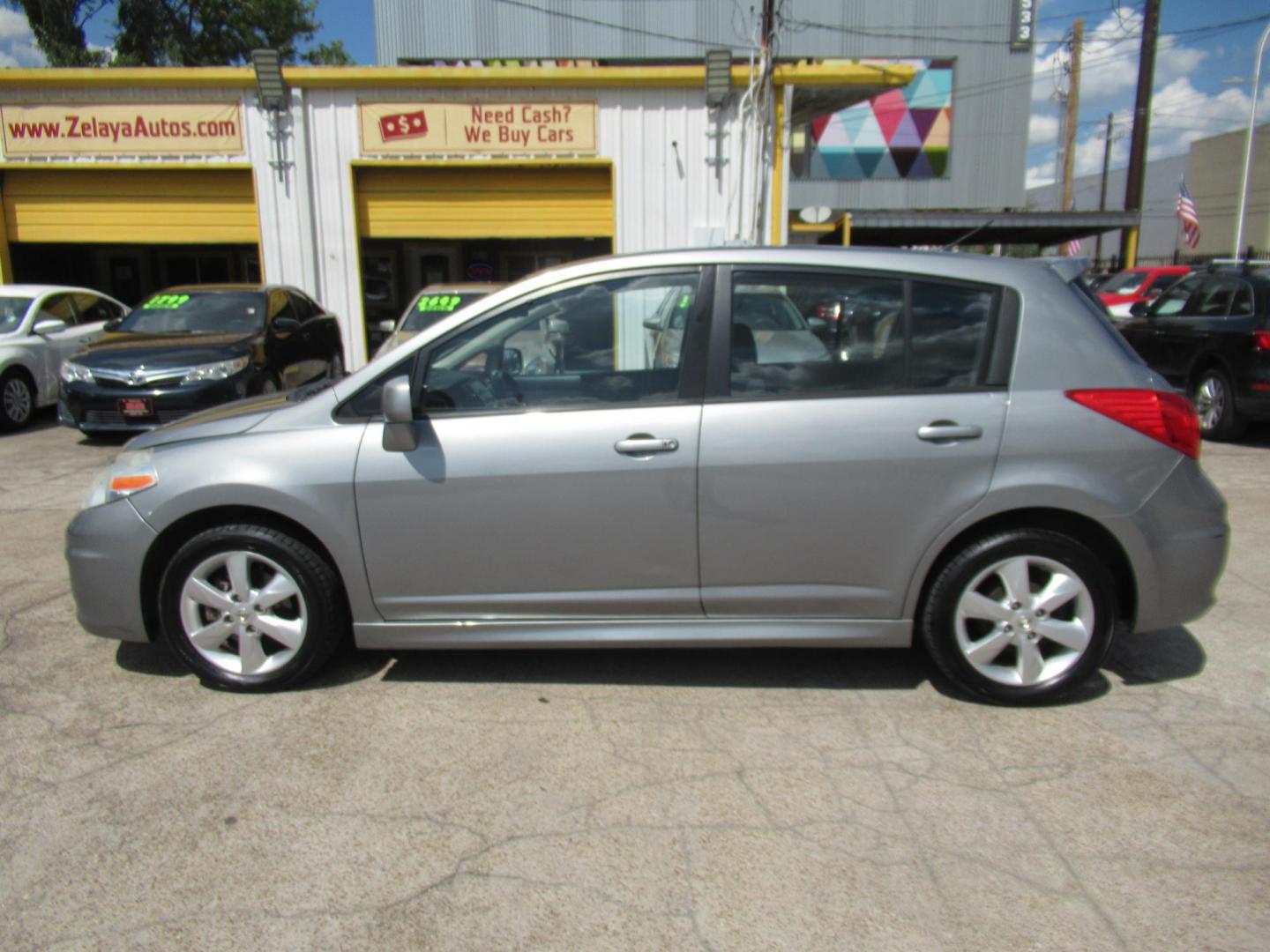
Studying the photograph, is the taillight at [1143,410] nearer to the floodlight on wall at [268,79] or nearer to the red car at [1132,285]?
the floodlight on wall at [268,79]

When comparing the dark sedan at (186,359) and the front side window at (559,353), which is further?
the dark sedan at (186,359)

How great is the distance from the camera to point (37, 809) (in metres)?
3.10

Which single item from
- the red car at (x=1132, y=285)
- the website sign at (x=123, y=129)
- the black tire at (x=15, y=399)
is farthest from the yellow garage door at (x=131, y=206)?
the red car at (x=1132, y=285)

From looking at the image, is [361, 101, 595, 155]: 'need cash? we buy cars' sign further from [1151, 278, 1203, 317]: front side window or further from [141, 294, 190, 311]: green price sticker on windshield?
[1151, 278, 1203, 317]: front side window

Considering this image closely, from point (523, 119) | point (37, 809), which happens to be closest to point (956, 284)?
point (37, 809)

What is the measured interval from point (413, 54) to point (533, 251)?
49.8 ft

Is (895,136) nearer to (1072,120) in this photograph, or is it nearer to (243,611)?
(1072,120)

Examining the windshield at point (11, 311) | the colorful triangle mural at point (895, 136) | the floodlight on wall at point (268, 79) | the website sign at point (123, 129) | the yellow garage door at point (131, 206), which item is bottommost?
the windshield at point (11, 311)

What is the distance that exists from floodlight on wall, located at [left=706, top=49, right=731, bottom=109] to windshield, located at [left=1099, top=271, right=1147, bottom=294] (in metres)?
9.67

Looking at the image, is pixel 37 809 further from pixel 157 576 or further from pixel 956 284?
pixel 956 284

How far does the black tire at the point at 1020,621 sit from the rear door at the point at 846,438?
182mm

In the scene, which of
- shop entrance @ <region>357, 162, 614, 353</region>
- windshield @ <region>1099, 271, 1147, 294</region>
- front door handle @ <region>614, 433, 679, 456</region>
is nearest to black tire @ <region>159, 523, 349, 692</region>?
front door handle @ <region>614, 433, 679, 456</region>

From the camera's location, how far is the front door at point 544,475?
3631 mm

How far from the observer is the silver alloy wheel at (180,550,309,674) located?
12.5 feet
